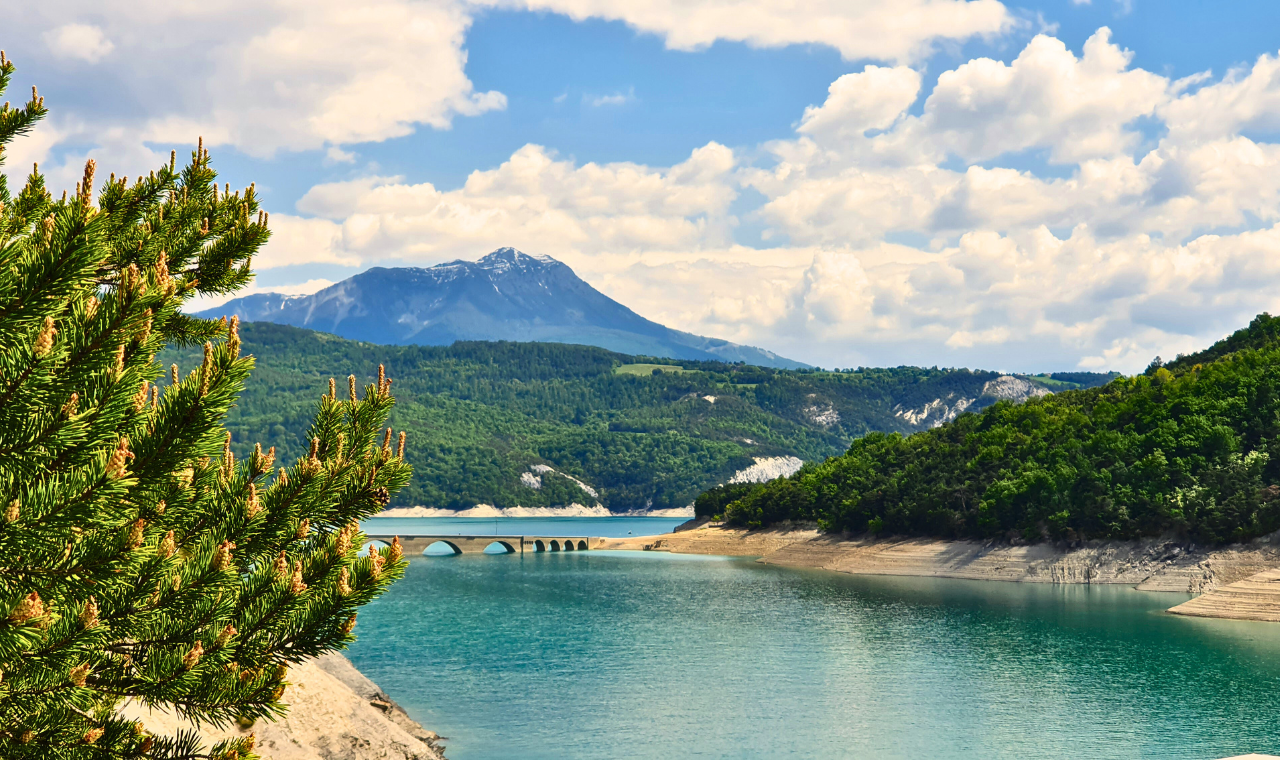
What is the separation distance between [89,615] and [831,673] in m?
57.3

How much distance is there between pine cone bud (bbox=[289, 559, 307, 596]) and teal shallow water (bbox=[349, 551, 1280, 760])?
116ft

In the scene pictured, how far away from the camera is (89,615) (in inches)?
418

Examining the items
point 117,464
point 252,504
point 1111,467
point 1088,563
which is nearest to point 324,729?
point 252,504

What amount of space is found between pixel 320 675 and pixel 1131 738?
36554 millimetres

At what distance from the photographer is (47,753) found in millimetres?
11828

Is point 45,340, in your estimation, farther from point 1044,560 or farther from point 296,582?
point 1044,560

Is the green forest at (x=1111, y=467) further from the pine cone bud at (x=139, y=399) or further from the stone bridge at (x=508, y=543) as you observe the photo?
the pine cone bud at (x=139, y=399)

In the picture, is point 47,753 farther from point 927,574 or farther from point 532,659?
point 927,574

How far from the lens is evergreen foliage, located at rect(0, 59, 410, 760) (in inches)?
384

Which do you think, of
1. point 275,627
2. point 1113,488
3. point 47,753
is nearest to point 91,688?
point 47,753

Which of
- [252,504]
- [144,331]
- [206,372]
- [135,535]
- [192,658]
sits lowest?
[192,658]

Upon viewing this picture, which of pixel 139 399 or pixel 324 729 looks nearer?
pixel 139 399

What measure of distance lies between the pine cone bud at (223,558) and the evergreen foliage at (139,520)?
1.2 inches

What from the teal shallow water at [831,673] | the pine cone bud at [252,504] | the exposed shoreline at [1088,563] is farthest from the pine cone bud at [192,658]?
the exposed shoreline at [1088,563]
